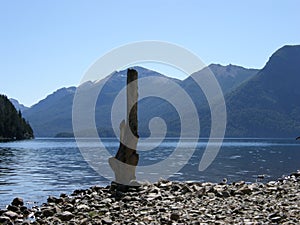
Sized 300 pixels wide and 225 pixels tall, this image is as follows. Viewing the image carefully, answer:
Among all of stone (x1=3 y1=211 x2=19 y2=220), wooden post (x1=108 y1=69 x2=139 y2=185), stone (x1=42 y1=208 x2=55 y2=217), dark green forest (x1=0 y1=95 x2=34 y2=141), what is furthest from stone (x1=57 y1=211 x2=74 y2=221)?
dark green forest (x1=0 y1=95 x2=34 y2=141)

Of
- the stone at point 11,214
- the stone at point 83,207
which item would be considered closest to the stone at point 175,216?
the stone at point 83,207

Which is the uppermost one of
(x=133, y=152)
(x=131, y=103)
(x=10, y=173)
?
(x=131, y=103)

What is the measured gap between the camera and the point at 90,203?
2269 centimetres

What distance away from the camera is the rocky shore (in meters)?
15.4

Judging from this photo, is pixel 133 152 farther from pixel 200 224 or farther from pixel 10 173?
pixel 10 173

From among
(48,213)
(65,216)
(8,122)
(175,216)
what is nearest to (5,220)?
(48,213)

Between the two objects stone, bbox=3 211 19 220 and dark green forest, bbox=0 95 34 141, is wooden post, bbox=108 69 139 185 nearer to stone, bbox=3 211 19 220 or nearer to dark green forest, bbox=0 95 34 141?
stone, bbox=3 211 19 220

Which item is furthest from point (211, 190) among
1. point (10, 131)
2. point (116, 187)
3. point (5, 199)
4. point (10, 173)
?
point (10, 131)

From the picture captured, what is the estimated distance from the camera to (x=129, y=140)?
80.6 feet

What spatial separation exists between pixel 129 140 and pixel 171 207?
6.92 m

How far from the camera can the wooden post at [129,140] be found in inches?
963

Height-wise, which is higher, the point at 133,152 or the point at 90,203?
the point at 133,152

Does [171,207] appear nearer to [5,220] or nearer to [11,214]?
[5,220]

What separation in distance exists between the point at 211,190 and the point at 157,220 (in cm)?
700
